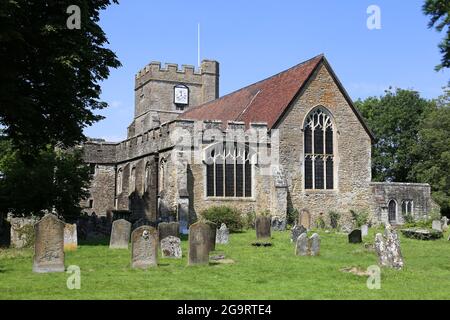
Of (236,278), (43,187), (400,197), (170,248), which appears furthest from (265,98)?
(236,278)

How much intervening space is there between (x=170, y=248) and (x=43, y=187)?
978 cm

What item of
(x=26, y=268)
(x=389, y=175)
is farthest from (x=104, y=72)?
(x=389, y=175)

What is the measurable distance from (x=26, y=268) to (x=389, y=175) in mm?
40283

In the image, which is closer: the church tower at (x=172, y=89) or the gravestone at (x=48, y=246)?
the gravestone at (x=48, y=246)

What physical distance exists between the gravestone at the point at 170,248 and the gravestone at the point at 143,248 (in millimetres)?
1970

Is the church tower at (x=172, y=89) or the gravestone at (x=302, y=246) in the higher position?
the church tower at (x=172, y=89)

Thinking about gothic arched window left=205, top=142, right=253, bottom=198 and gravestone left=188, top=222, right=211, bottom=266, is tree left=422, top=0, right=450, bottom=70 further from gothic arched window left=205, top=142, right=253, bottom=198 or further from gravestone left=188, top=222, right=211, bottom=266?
gothic arched window left=205, top=142, right=253, bottom=198

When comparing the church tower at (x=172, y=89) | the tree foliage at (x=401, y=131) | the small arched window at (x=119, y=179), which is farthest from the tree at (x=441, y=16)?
the church tower at (x=172, y=89)

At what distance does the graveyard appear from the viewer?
30.3ft

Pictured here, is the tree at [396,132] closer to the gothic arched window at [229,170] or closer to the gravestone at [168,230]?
the gothic arched window at [229,170]

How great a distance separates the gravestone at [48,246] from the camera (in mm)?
11750

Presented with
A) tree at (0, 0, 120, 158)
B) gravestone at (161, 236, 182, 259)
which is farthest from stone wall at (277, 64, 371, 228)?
gravestone at (161, 236, 182, 259)

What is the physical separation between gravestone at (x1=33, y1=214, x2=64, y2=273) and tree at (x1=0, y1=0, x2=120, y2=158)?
5.02 metres

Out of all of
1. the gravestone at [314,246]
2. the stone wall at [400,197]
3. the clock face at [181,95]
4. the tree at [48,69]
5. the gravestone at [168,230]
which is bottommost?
the gravestone at [314,246]
